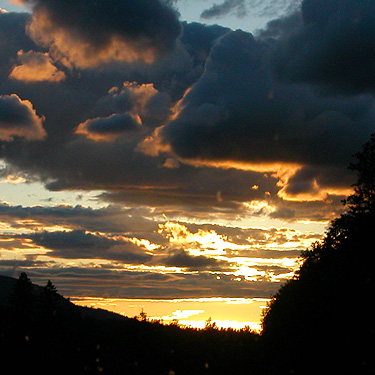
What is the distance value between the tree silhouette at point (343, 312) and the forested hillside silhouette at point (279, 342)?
0.19 ft

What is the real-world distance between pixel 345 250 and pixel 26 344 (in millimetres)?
20707

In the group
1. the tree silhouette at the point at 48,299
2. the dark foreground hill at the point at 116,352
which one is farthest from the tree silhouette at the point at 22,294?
the dark foreground hill at the point at 116,352

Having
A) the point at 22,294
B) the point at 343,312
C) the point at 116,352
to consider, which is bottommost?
the point at 116,352

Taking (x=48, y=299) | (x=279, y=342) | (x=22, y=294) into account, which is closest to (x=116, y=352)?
(x=279, y=342)

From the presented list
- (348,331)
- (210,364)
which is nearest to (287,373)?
(210,364)

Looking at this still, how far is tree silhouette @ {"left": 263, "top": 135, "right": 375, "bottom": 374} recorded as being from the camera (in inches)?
1164

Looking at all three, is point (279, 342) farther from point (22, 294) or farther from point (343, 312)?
point (22, 294)

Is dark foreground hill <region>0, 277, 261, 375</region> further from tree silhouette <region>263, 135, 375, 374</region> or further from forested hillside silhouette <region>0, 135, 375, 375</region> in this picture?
tree silhouette <region>263, 135, 375, 374</region>

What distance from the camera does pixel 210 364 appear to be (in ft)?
99.3

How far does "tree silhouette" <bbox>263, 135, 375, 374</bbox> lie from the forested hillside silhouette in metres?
0.06

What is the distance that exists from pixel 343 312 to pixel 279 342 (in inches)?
348

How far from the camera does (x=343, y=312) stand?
3450cm

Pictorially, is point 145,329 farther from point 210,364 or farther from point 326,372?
point 326,372

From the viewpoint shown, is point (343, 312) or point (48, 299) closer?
point (343, 312)
